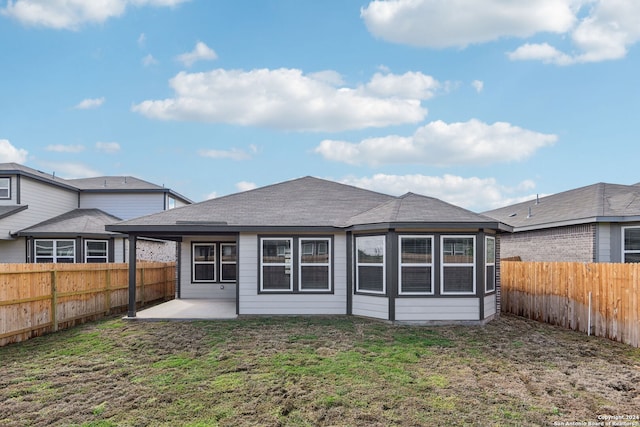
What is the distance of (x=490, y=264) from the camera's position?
38.4ft

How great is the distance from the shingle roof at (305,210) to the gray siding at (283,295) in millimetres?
669

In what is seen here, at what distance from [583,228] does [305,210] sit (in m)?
9.23

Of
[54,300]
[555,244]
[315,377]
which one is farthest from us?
[555,244]

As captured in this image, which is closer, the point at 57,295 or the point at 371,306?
the point at 57,295

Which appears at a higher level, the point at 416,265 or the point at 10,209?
the point at 10,209

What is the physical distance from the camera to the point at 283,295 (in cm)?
1188

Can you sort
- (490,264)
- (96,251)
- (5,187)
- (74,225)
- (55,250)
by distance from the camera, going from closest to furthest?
1. (490,264)
2. (55,250)
3. (96,251)
4. (74,225)
5. (5,187)

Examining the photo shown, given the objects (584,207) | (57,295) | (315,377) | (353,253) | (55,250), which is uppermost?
(584,207)

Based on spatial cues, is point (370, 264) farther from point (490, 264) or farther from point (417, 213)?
point (490, 264)

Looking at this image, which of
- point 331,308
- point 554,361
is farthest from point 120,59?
point 554,361

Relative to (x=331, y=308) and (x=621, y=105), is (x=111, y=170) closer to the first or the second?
(x=331, y=308)

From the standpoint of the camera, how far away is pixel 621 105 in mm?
15453

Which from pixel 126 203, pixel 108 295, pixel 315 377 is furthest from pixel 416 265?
pixel 126 203

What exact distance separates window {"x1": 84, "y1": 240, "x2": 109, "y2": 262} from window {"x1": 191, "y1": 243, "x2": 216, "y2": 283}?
5.23 metres
